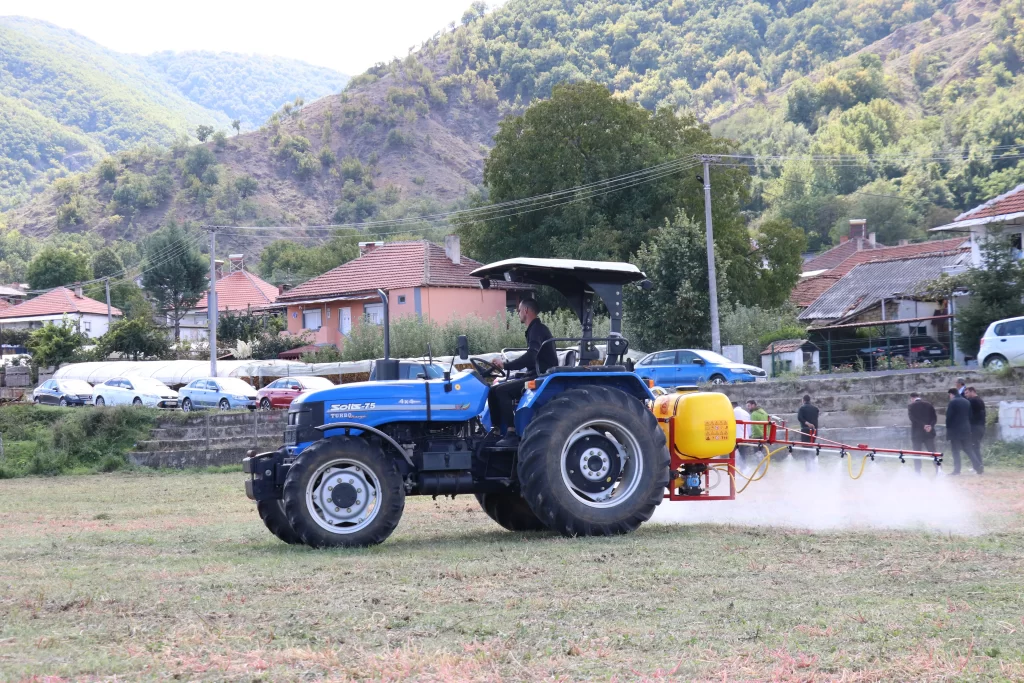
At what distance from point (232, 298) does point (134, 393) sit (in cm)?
3850

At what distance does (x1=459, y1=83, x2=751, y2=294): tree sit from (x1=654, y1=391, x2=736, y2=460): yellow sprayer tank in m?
39.1

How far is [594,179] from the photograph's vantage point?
5453 centimetres

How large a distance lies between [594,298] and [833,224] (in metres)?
96.9

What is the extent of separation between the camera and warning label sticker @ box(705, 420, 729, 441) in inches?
453

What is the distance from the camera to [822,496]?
44.2ft

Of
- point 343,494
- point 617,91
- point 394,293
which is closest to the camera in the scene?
point 343,494

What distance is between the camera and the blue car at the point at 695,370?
3531cm

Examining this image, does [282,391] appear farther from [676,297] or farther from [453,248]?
[453,248]

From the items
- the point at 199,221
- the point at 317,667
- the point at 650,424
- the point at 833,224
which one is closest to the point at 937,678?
the point at 317,667

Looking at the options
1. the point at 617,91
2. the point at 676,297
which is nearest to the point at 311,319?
the point at 676,297

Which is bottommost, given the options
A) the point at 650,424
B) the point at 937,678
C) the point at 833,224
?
the point at 937,678

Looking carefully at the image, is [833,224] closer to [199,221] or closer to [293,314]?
[293,314]

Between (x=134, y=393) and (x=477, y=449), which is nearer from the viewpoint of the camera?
(x=477, y=449)

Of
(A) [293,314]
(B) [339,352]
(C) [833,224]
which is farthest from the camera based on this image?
(C) [833,224]
